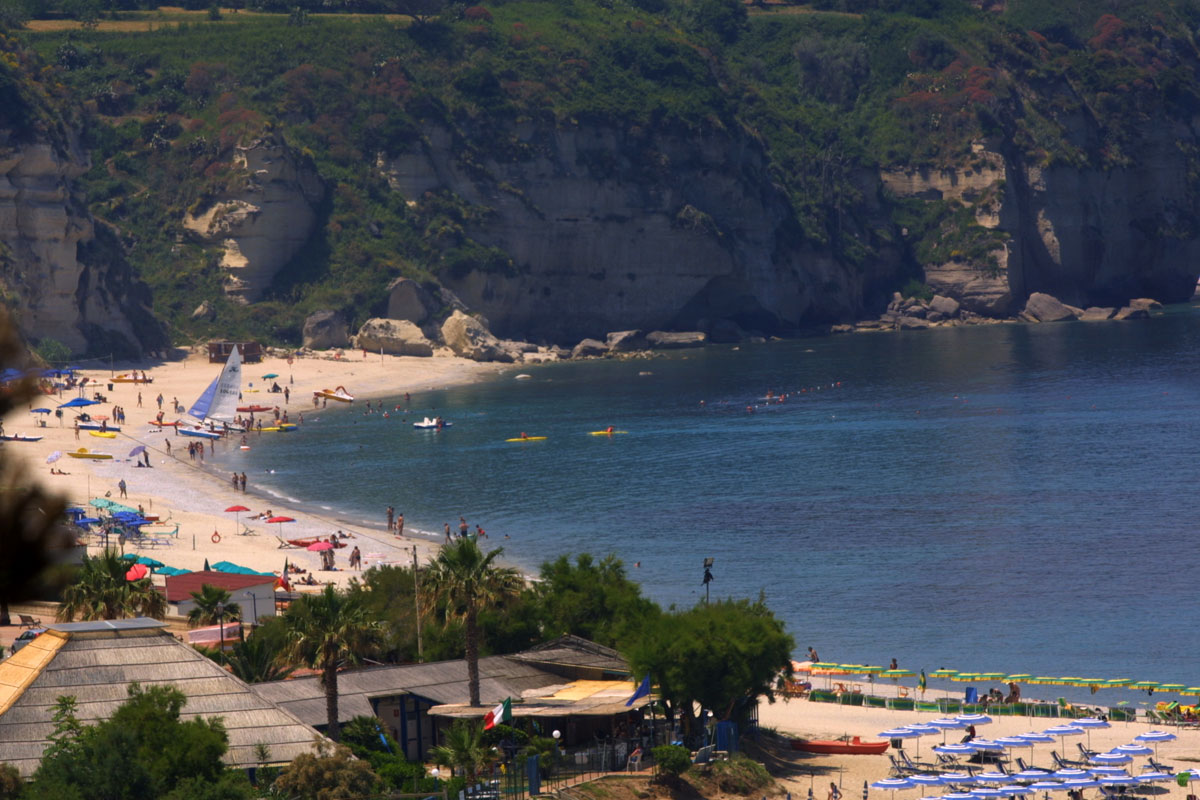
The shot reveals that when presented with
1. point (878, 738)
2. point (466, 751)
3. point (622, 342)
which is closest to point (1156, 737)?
point (878, 738)

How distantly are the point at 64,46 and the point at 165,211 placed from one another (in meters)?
22.4

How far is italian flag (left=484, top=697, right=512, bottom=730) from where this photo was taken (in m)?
30.5

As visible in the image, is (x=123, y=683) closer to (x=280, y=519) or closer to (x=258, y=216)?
(x=280, y=519)

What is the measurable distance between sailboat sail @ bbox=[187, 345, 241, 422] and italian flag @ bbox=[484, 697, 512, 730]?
6455 centimetres

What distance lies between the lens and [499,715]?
100 ft

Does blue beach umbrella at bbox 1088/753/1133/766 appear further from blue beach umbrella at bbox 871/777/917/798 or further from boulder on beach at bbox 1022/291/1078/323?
boulder on beach at bbox 1022/291/1078/323

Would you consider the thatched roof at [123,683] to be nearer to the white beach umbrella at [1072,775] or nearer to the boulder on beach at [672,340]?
the white beach umbrella at [1072,775]

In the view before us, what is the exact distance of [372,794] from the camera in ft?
86.4

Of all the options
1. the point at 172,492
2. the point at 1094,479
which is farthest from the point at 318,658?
the point at 1094,479

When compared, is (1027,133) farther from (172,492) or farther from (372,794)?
(372,794)

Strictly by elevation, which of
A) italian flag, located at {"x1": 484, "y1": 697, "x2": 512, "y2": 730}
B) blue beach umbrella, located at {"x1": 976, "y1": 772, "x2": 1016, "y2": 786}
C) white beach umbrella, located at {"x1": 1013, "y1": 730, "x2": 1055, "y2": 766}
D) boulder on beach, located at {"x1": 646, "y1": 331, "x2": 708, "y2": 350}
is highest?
boulder on beach, located at {"x1": 646, "y1": 331, "x2": 708, "y2": 350}

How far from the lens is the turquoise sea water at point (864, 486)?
48812 millimetres

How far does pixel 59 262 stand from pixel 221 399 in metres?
24.4

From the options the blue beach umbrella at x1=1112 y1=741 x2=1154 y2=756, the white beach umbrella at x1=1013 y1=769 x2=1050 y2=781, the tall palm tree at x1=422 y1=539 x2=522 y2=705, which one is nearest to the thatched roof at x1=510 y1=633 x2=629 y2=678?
the tall palm tree at x1=422 y1=539 x2=522 y2=705
